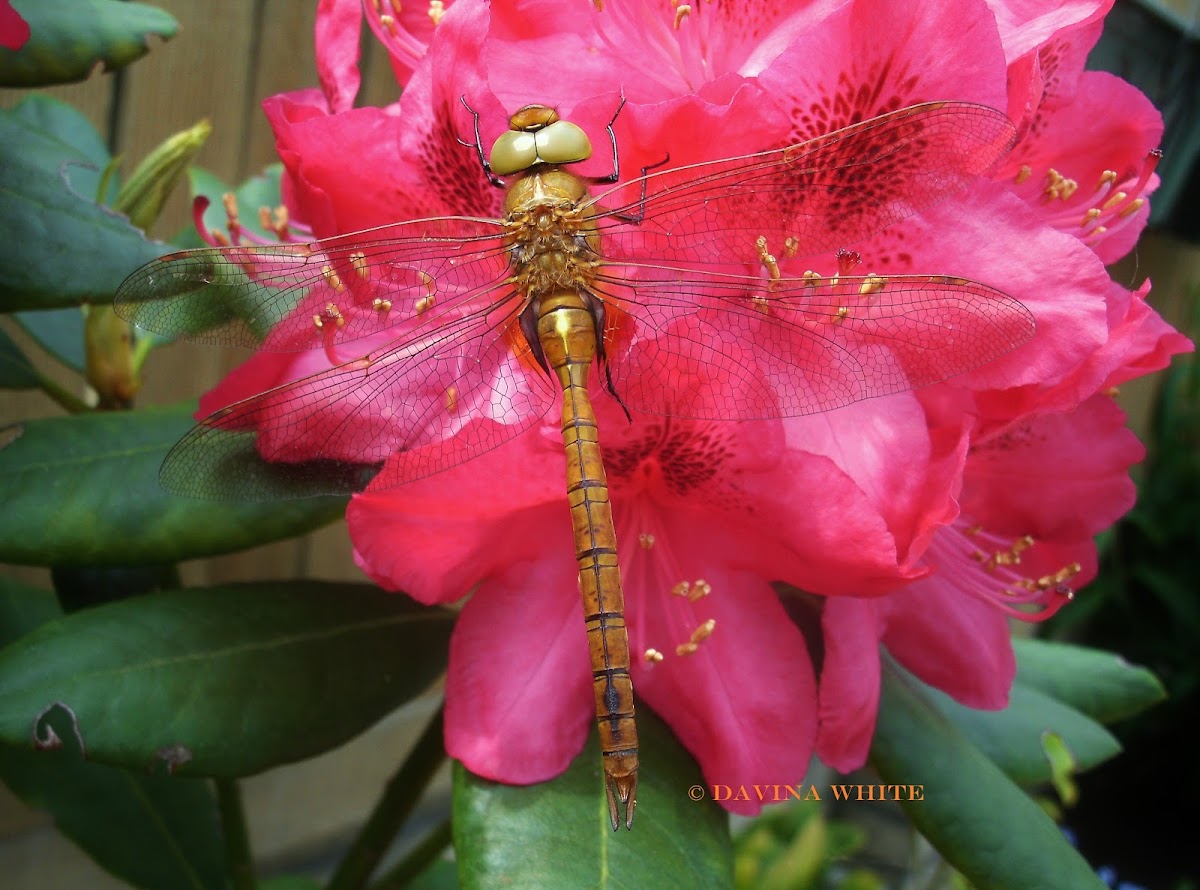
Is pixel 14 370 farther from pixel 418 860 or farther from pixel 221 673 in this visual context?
pixel 418 860

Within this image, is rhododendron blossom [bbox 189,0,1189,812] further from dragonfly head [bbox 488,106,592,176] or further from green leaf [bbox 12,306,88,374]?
green leaf [bbox 12,306,88,374]

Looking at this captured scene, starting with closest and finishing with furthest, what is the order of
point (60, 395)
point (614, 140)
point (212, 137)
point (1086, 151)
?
1. point (614, 140)
2. point (1086, 151)
3. point (60, 395)
4. point (212, 137)

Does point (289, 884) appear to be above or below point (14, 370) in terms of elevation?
below

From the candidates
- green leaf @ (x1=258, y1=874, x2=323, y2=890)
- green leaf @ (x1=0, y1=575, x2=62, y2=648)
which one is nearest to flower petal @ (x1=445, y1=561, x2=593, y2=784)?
green leaf @ (x1=0, y1=575, x2=62, y2=648)

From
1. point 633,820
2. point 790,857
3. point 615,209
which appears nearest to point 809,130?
point 615,209

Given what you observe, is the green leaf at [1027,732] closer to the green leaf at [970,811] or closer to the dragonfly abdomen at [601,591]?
the green leaf at [970,811]

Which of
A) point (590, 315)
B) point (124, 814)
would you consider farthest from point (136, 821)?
point (590, 315)

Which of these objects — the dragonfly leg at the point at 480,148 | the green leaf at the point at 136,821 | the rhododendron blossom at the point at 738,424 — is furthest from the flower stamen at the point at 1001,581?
the green leaf at the point at 136,821
